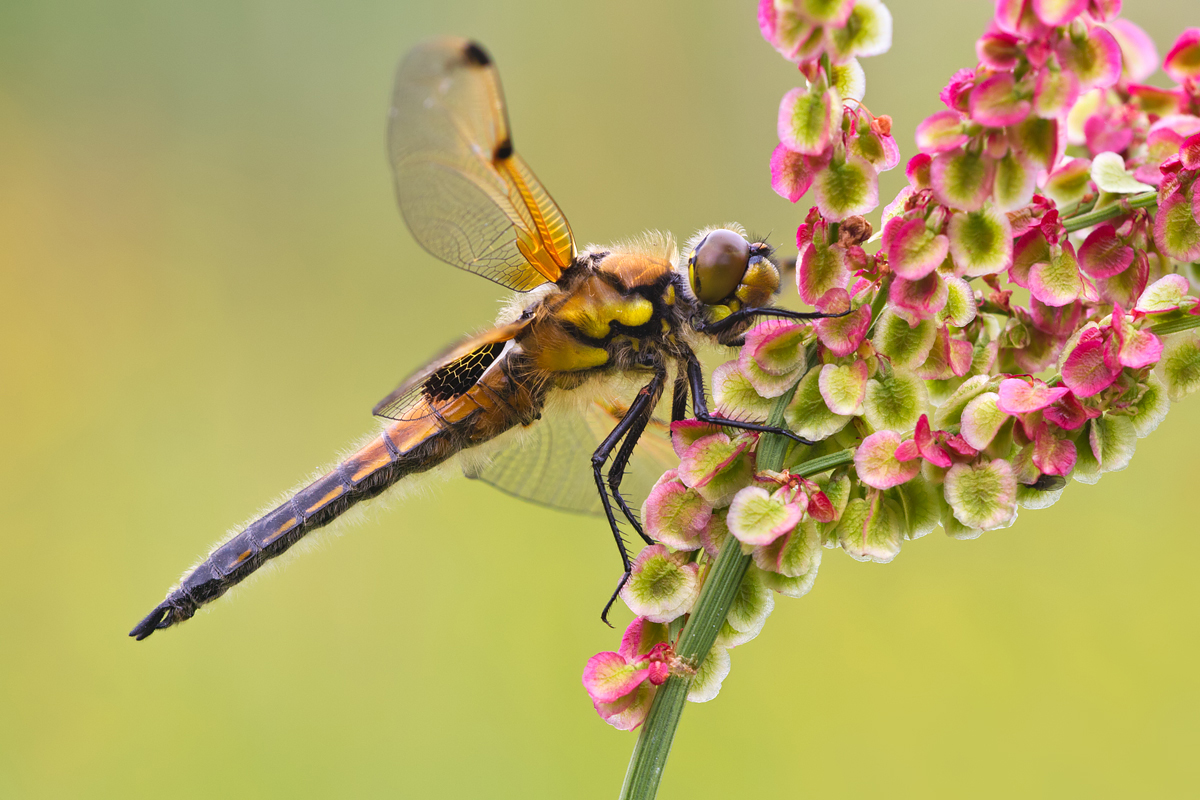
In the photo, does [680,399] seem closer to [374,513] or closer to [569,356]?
[569,356]

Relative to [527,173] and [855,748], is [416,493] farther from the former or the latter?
[855,748]

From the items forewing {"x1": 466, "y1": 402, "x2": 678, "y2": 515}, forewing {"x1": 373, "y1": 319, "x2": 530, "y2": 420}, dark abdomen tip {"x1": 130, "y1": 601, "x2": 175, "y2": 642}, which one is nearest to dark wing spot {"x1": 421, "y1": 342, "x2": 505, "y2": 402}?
forewing {"x1": 373, "y1": 319, "x2": 530, "y2": 420}

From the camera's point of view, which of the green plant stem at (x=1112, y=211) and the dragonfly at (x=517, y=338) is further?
the dragonfly at (x=517, y=338)

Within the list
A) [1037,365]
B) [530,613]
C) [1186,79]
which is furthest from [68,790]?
[1186,79]

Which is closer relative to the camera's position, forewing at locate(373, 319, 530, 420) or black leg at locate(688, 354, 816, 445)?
black leg at locate(688, 354, 816, 445)

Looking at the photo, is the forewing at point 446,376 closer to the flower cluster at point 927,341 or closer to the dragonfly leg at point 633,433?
the dragonfly leg at point 633,433

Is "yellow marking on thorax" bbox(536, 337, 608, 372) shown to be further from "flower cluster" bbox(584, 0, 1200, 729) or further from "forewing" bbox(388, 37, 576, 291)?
"flower cluster" bbox(584, 0, 1200, 729)

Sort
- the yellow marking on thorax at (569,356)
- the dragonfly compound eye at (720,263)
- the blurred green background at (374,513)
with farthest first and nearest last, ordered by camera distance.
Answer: the blurred green background at (374,513) < the yellow marking on thorax at (569,356) < the dragonfly compound eye at (720,263)

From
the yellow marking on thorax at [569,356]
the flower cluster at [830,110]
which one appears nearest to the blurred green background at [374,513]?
the yellow marking on thorax at [569,356]
